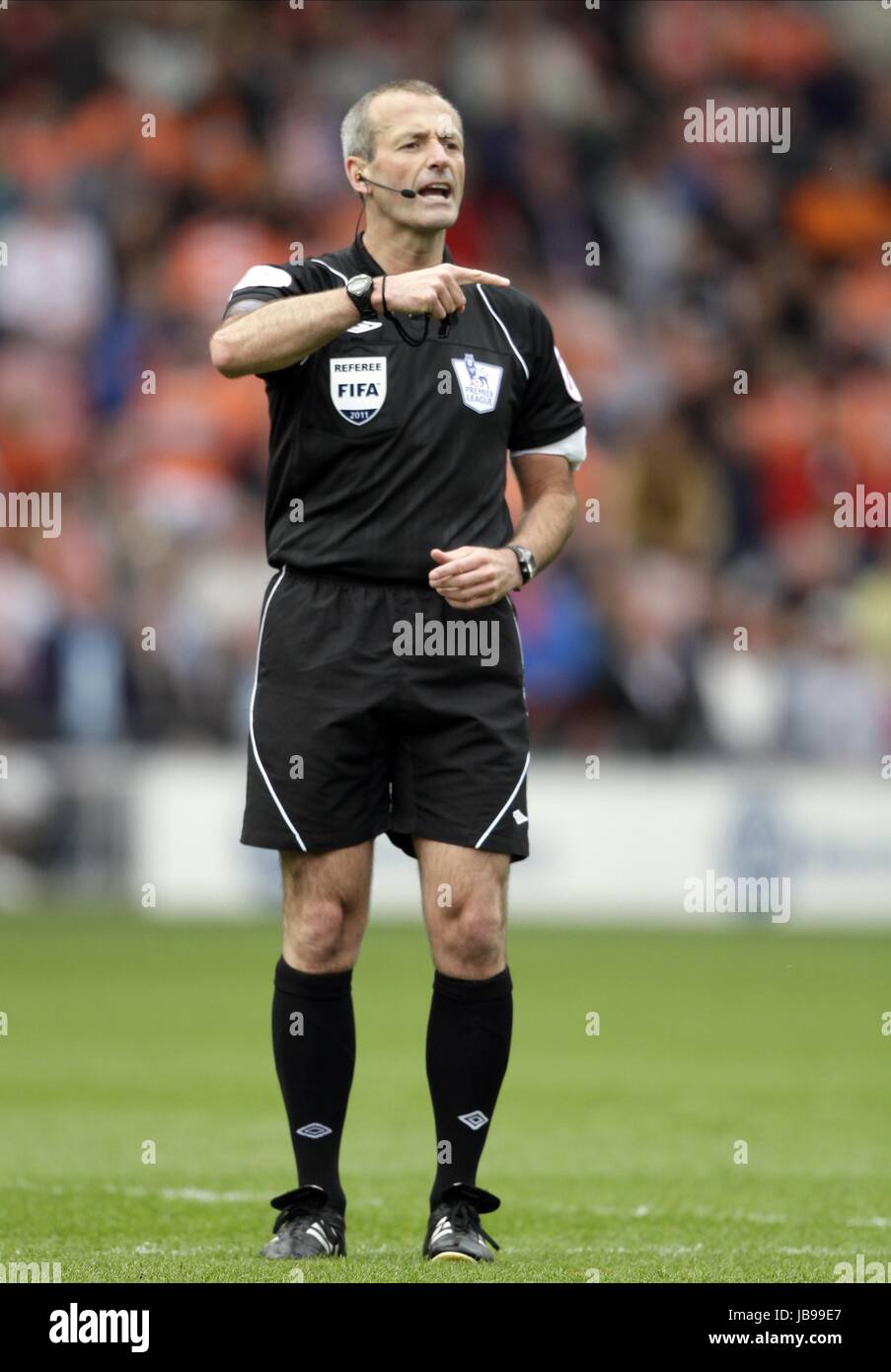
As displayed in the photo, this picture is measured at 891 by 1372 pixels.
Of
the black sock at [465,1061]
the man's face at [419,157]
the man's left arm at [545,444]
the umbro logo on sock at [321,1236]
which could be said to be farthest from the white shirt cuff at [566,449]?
the umbro logo on sock at [321,1236]

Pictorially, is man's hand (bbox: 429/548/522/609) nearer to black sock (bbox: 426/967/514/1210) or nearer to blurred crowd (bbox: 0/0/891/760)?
black sock (bbox: 426/967/514/1210)

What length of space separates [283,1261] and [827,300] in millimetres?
15354

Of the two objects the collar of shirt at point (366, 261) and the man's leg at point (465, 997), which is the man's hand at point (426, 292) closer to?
the collar of shirt at point (366, 261)

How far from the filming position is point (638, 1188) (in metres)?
6.27

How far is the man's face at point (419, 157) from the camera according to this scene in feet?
16.5

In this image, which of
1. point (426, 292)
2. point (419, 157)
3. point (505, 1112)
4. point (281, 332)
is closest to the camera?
point (426, 292)

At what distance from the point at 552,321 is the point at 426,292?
13.8 metres

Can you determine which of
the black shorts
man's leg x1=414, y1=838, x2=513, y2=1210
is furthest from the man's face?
man's leg x1=414, y1=838, x2=513, y2=1210

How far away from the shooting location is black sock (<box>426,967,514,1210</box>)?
5.07 metres

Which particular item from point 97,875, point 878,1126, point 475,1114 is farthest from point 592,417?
point 475,1114

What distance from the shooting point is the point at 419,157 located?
16.5 feet

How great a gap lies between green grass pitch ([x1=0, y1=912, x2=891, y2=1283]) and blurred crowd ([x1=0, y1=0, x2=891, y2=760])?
234 centimetres

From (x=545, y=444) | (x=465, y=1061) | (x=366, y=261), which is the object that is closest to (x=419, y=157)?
(x=366, y=261)

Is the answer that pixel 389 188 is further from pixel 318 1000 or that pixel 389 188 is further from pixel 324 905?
pixel 318 1000
